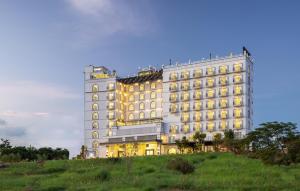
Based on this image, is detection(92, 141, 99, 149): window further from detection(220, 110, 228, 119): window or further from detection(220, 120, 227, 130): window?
detection(220, 110, 228, 119): window

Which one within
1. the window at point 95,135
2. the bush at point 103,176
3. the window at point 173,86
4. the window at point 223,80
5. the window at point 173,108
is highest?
the window at point 223,80

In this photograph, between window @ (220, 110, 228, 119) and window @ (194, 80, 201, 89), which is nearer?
window @ (220, 110, 228, 119)

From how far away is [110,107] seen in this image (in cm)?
15312

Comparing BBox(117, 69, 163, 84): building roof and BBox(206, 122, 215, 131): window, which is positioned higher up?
BBox(117, 69, 163, 84): building roof

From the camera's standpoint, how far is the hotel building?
13425cm

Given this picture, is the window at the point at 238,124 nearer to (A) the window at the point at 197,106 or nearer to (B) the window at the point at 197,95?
(A) the window at the point at 197,106

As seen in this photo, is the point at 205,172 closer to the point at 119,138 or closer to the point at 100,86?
the point at 119,138

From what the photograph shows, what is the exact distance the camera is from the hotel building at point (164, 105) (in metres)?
134

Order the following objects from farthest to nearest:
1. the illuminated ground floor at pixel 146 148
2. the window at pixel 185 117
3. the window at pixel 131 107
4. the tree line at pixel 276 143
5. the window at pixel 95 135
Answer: the window at pixel 131 107 < the window at pixel 95 135 < the window at pixel 185 117 < the illuminated ground floor at pixel 146 148 < the tree line at pixel 276 143

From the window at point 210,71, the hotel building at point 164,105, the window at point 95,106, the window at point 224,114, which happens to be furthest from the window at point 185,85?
the window at point 95,106

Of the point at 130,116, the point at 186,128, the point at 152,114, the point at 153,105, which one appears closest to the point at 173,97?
the point at 153,105

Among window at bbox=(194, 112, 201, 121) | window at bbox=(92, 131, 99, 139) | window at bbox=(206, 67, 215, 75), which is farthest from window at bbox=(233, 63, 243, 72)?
window at bbox=(92, 131, 99, 139)

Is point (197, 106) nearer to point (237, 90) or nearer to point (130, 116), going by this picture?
point (237, 90)

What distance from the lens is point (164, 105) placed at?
479ft
